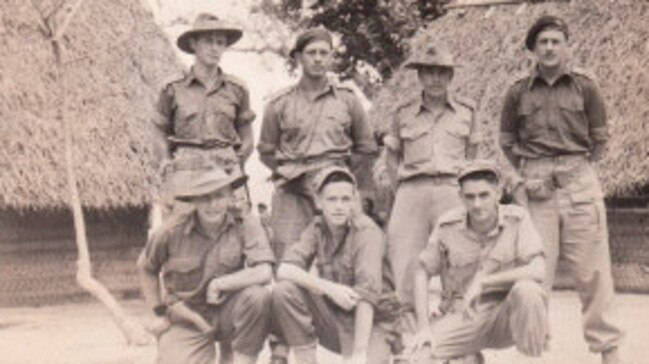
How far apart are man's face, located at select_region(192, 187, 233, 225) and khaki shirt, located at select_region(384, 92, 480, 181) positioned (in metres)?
1.34

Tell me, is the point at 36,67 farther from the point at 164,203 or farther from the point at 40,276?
the point at 164,203

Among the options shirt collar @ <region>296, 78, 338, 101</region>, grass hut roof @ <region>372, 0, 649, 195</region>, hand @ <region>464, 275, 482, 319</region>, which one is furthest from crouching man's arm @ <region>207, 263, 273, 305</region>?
grass hut roof @ <region>372, 0, 649, 195</region>

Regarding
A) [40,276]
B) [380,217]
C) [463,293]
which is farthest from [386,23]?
[463,293]

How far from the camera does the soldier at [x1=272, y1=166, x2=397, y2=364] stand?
566 centimetres

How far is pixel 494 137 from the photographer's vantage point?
12.2m

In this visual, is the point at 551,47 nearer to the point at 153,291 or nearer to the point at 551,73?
the point at 551,73

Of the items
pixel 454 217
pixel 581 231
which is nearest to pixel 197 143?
pixel 454 217

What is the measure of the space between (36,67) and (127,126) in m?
1.08

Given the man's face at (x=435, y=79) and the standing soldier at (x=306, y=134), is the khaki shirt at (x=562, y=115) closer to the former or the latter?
the man's face at (x=435, y=79)

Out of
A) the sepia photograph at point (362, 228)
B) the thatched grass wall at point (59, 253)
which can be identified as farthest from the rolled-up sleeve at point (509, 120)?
the thatched grass wall at point (59, 253)

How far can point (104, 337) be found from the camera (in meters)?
9.41

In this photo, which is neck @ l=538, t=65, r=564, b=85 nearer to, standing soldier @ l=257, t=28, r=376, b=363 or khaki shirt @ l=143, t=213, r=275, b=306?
standing soldier @ l=257, t=28, r=376, b=363

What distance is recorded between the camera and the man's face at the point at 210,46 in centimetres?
670

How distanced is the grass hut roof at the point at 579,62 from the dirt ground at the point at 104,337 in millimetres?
1463
